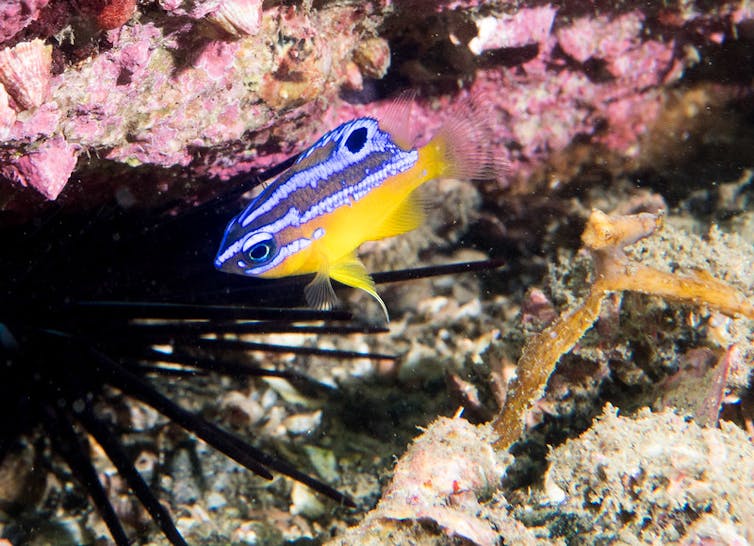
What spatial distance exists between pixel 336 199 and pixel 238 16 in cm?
66

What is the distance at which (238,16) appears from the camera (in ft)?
5.96

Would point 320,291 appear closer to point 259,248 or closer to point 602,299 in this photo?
point 259,248

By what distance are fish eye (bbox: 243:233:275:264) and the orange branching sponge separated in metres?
1.13

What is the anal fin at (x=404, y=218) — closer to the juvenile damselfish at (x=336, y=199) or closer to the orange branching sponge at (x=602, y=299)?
the juvenile damselfish at (x=336, y=199)

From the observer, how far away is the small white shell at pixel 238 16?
5.90 ft

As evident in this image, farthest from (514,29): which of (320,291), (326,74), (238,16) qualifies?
(320,291)

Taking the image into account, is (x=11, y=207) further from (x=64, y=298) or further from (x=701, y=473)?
(x=701, y=473)

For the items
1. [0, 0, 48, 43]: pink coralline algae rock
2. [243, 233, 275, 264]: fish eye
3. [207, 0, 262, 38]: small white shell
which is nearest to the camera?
[0, 0, 48, 43]: pink coralline algae rock

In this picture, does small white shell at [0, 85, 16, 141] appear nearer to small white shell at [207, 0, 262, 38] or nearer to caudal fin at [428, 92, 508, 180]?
small white shell at [207, 0, 262, 38]

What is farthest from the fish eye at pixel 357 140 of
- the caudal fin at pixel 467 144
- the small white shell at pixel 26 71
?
the small white shell at pixel 26 71

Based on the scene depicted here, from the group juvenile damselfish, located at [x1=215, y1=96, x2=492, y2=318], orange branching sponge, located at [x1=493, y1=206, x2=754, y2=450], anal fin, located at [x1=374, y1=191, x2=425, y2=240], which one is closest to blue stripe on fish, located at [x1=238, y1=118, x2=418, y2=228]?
juvenile damselfish, located at [x1=215, y1=96, x2=492, y2=318]

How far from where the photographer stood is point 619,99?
11.3ft

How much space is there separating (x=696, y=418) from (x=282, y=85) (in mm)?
2087

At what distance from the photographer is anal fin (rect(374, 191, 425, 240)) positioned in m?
2.24
